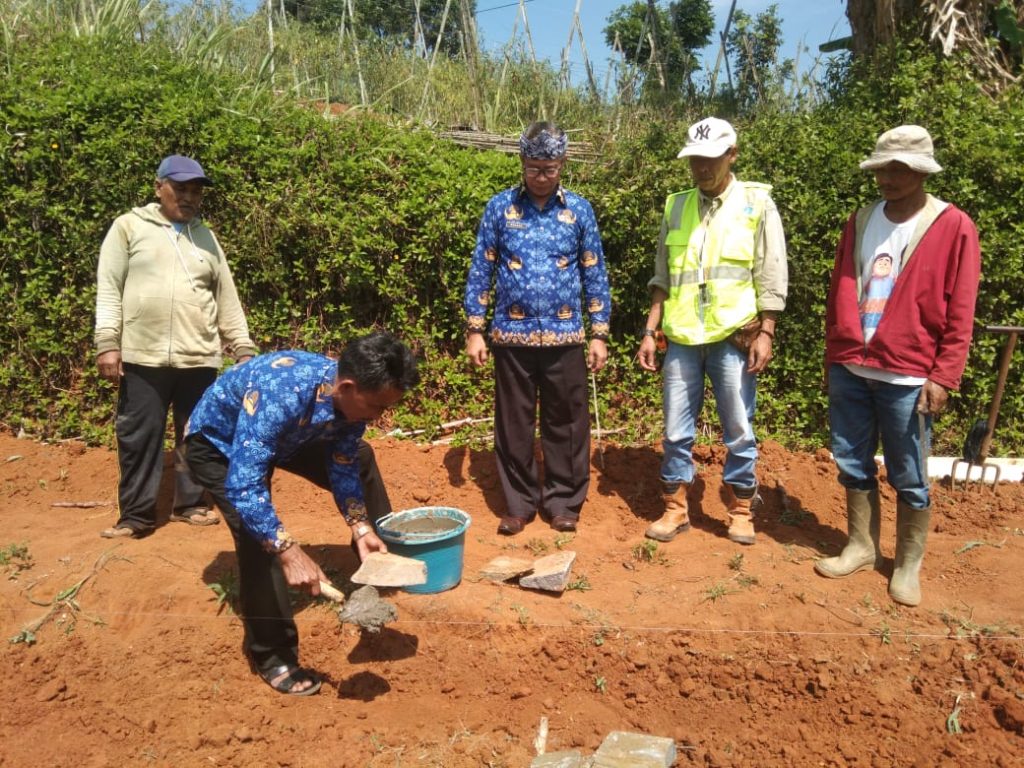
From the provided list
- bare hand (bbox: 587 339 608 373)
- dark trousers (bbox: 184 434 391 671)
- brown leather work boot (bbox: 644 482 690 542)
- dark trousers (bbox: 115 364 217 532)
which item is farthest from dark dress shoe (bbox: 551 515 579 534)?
dark trousers (bbox: 115 364 217 532)

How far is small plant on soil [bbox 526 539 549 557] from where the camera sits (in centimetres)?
435

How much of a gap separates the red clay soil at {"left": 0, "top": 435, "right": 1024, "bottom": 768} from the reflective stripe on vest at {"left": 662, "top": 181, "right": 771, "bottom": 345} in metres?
1.17

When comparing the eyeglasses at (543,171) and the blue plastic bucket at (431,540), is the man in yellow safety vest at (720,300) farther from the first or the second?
the blue plastic bucket at (431,540)

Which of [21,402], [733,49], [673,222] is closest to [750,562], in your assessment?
[673,222]

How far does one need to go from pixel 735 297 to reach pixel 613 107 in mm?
4595

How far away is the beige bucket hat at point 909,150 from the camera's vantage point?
3.42 m

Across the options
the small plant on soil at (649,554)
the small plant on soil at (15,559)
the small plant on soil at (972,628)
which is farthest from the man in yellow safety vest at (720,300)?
the small plant on soil at (15,559)

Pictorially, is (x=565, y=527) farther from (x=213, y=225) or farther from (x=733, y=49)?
(x=733, y=49)

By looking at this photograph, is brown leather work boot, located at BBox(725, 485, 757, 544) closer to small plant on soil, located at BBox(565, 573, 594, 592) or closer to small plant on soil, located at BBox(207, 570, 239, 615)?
small plant on soil, located at BBox(565, 573, 594, 592)

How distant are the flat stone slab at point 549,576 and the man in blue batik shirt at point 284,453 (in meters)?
0.79

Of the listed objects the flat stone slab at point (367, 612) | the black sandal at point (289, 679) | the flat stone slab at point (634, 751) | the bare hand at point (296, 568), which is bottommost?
the flat stone slab at point (634, 751)

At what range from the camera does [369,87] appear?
29.0ft

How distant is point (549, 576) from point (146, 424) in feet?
7.62

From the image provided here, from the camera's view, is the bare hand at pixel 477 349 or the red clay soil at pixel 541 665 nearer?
the red clay soil at pixel 541 665
